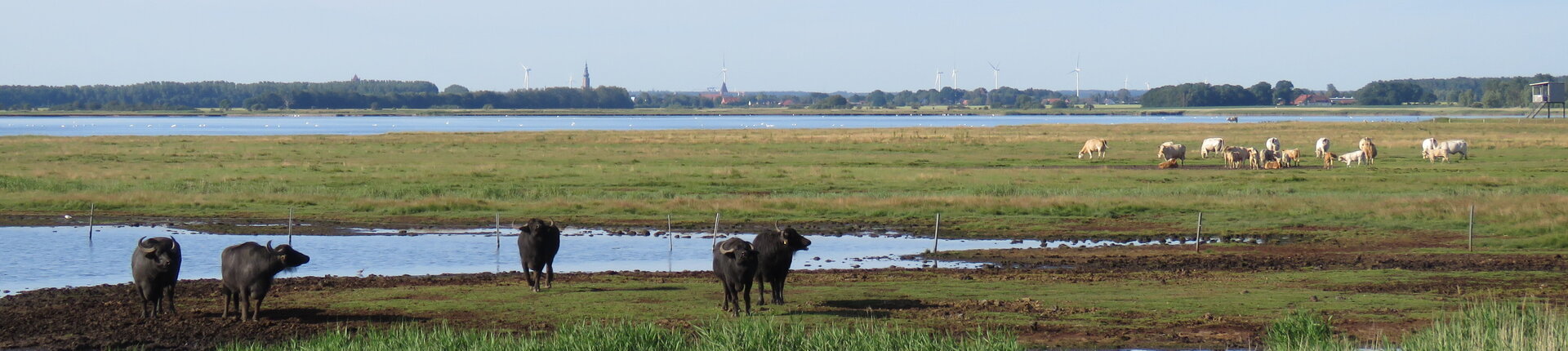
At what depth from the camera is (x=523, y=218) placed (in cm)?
3375

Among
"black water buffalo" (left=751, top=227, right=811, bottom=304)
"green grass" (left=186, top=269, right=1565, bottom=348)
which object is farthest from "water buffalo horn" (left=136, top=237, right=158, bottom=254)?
"black water buffalo" (left=751, top=227, right=811, bottom=304)

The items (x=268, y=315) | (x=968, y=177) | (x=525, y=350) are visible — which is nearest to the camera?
(x=525, y=350)

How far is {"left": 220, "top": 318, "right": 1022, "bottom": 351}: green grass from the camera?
13375 millimetres

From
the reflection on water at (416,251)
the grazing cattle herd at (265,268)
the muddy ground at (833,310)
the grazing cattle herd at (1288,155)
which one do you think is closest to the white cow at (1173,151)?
the grazing cattle herd at (1288,155)

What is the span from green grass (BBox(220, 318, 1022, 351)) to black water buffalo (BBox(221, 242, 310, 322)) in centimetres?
110

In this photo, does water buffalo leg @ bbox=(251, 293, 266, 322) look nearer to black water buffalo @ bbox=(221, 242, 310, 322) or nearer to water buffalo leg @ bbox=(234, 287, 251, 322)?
black water buffalo @ bbox=(221, 242, 310, 322)

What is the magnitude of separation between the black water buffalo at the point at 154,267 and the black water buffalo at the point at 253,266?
1.87 feet

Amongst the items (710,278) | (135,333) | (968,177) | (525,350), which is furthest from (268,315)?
(968,177)

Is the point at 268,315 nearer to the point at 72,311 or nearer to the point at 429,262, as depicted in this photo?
the point at 72,311

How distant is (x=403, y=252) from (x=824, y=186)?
1855cm

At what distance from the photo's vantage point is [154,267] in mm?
Result: 15688

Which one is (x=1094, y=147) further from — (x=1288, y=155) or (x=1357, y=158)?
(x=1357, y=158)

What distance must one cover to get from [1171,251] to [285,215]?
2112cm

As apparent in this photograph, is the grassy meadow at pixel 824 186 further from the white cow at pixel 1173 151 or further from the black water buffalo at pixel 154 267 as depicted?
the black water buffalo at pixel 154 267
